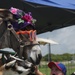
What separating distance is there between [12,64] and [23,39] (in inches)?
15.9

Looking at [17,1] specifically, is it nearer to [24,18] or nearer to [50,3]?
[50,3]

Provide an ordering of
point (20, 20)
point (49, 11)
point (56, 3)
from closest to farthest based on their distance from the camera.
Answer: point (20, 20) < point (56, 3) < point (49, 11)

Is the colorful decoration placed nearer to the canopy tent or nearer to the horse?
the horse

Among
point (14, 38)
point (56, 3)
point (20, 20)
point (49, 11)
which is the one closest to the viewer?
point (14, 38)

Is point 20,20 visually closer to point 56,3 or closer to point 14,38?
point 14,38

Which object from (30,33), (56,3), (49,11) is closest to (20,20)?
(30,33)

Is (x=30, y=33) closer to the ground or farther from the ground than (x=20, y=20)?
closer to the ground

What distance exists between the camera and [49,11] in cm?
564

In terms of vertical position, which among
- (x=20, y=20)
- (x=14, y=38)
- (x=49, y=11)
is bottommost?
(x=14, y=38)

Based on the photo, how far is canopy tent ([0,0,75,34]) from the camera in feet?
15.7

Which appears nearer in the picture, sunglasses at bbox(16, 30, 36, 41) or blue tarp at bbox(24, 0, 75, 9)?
sunglasses at bbox(16, 30, 36, 41)

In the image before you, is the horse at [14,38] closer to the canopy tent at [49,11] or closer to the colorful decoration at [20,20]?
the colorful decoration at [20,20]

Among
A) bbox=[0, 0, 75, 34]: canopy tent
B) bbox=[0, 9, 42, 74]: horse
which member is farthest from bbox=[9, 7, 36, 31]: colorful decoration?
bbox=[0, 0, 75, 34]: canopy tent

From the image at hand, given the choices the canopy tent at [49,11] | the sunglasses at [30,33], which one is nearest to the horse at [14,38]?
the sunglasses at [30,33]
